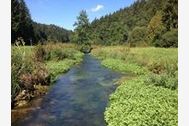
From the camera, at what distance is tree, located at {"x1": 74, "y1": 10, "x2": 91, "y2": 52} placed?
54.5 m

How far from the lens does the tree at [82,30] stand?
179 feet

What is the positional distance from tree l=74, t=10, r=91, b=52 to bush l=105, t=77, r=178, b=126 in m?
43.2

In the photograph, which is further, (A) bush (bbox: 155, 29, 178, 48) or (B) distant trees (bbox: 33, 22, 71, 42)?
(B) distant trees (bbox: 33, 22, 71, 42)

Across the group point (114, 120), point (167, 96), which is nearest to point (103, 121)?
point (114, 120)

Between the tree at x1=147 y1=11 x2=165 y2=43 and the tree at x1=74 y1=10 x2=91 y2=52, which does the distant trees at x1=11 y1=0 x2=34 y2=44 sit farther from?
the tree at x1=147 y1=11 x2=165 y2=43

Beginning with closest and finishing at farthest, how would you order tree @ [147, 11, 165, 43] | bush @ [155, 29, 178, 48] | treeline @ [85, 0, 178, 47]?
1. bush @ [155, 29, 178, 48]
2. treeline @ [85, 0, 178, 47]
3. tree @ [147, 11, 165, 43]

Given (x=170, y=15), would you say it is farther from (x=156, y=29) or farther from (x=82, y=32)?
(x=82, y=32)

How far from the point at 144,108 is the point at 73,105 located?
315 cm

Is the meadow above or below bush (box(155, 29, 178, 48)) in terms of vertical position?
below

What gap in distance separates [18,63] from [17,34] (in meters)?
37.3

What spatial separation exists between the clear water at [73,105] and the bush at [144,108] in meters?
0.49

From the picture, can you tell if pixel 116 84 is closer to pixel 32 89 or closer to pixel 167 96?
pixel 32 89
